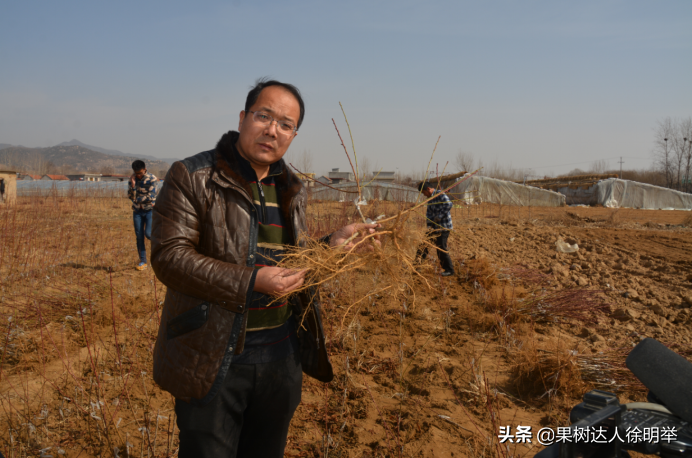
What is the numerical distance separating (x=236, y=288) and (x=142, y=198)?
539 cm

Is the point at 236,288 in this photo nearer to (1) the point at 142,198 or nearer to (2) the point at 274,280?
(2) the point at 274,280

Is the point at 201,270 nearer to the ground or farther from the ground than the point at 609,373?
farther from the ground

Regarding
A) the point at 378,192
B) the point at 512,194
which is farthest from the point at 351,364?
the point at 512,194

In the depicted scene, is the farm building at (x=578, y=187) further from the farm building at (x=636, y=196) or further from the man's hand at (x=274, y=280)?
the man's hand at (x=274, y=280)

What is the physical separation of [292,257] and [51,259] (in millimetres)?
6064

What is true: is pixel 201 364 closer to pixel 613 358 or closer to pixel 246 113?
pixel 246 113

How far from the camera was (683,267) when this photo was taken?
6.09 meters

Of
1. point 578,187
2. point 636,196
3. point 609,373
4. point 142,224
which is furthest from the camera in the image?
point 578,187

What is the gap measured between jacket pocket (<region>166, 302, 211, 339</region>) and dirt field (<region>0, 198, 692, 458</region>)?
57 cm

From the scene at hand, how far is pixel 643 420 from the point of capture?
63 centimetres

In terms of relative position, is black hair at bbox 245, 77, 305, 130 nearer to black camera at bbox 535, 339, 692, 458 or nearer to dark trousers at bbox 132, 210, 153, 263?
black camera at bbox 535, 339, 692, 458

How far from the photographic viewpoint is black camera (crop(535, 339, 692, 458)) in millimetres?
563

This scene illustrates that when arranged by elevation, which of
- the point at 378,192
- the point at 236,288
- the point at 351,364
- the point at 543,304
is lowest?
the point at 351,364

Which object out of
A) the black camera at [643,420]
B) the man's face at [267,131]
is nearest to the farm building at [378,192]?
the man's face at [267,131]
